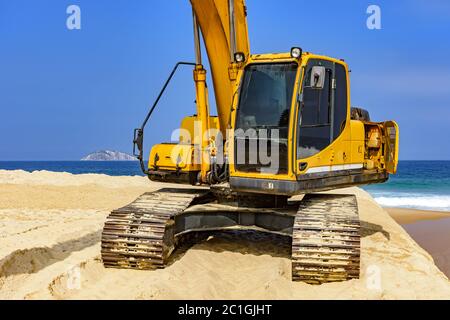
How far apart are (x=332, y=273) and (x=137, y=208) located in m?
2.99

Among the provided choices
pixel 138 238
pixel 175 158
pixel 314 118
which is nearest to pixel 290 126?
pixel 314 118

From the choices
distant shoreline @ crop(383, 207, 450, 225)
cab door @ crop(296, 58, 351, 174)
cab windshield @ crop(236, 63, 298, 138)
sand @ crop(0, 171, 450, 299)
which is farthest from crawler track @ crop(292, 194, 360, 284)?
distant shoreline @ crop(383, 207, 450, 225)

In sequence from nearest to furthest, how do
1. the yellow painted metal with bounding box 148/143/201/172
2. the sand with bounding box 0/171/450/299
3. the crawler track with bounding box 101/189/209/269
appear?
the sand with bounding box 0/171/450/299 < the crawler track with bounding box 101/189/209/269 < the yellow painted metal with bounding box 148/143/201/172

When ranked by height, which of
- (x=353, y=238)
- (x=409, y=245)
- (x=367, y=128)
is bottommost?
(x=409, y=245)

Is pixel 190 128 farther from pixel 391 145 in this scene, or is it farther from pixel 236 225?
pixel 391 145

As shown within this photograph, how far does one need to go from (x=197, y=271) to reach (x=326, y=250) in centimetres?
190

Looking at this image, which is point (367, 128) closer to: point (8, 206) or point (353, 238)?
point (353, 238)

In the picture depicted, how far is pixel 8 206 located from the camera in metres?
14.8

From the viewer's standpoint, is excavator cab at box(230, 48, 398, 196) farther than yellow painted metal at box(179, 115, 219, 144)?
No

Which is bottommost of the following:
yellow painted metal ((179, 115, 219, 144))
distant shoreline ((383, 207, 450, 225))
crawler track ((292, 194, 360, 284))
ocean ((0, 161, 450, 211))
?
ocean ((0, 161, 450, 211))

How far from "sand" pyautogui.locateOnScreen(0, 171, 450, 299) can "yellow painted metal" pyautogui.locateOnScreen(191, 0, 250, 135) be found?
8.32 ft

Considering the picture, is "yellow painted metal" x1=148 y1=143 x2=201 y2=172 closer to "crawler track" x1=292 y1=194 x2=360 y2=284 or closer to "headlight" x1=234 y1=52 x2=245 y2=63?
"headlight" x1=234 y1=52 x2=245 y2=63

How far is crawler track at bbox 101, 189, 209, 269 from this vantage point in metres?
7.30
